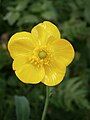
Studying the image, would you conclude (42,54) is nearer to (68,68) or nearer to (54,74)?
(54,74)

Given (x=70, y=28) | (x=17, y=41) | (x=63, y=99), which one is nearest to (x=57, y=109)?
(x=63, y=99)

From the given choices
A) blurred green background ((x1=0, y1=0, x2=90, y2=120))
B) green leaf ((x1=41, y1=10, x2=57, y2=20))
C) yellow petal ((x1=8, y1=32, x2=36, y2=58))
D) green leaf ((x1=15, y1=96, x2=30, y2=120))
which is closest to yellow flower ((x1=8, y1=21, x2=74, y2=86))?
yellow petal ((x1=8, y1=32, x2=36, y2=58))

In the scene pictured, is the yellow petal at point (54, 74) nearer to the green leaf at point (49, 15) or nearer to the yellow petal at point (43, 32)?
the yellow petal at point (43, 32)

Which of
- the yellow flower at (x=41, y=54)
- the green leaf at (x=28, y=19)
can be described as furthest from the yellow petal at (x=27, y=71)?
the green leaf at (x=28, y=19)

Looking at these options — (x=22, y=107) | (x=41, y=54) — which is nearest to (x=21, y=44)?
(x=41, y=54)

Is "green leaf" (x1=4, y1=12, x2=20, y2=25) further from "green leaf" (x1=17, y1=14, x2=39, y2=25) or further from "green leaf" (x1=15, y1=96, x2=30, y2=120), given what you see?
"green leaf" (x1=15, y1=96, x2=30, y2=120)

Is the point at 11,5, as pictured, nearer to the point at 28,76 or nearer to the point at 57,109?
the point at 57,109
